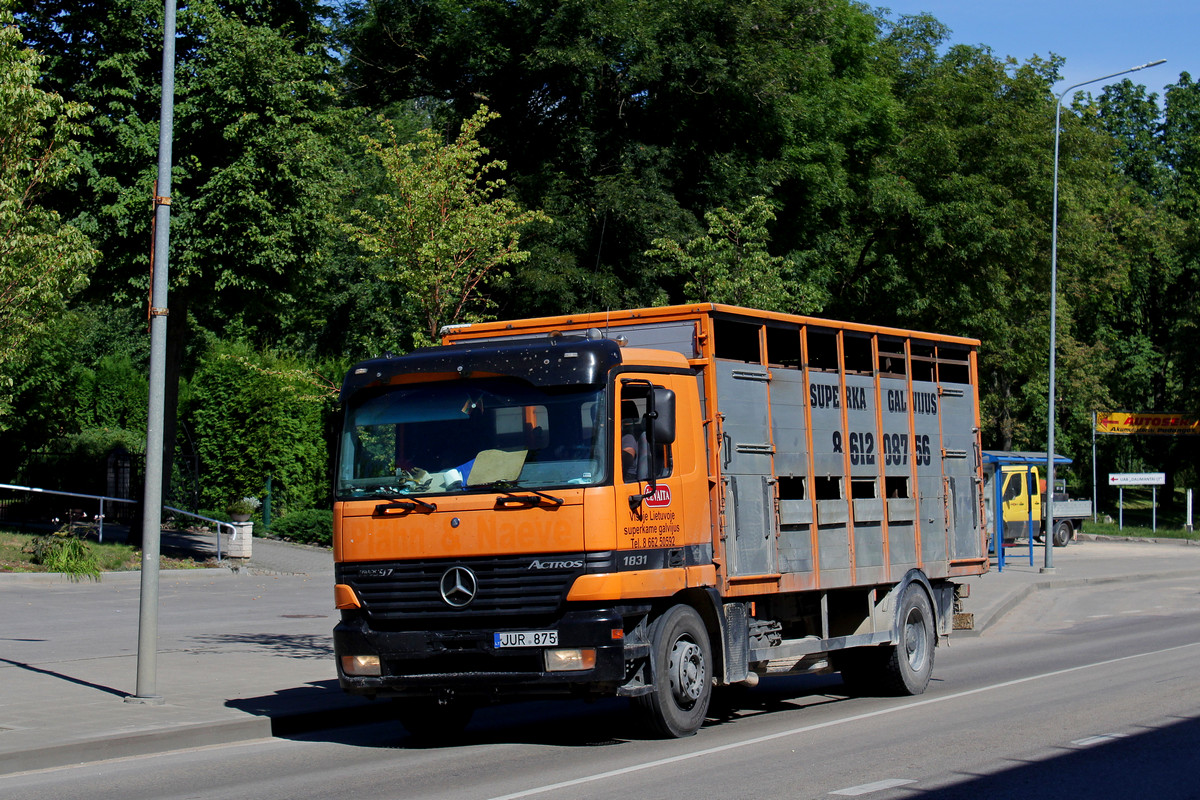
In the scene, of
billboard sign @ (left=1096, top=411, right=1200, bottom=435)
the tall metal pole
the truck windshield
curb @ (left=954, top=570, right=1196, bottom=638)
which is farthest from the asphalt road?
billboard sign @ (left=1096, top=411, right=1200, bottom=435)

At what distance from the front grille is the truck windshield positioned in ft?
1.76

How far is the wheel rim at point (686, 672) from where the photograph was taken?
31.6 ft

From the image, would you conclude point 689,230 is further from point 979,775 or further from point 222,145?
point 979,775

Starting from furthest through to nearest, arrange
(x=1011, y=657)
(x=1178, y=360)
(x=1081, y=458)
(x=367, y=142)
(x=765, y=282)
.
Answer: (x=1081, y=458), (x=1178, y=360), (x=765, y=282), (x=1011, y=657), (x=367, y=142)

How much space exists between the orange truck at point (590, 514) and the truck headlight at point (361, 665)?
0.02 meters

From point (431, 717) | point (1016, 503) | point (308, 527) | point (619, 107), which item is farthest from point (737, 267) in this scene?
point (1016, 503)

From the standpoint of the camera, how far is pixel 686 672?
31.9 ft

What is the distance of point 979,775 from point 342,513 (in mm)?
4968

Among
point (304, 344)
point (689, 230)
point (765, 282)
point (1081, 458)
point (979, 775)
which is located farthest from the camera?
point (1081, 458)

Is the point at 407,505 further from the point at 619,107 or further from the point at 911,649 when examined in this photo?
the point at 619,107

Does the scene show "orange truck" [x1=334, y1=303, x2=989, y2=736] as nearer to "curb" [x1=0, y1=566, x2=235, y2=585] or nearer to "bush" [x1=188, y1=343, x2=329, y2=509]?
"curb" [x1=0, y1=566, x2=235, y2=585]

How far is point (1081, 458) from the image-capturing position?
2591 inches

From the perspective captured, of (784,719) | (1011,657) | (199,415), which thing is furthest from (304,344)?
(784,719)

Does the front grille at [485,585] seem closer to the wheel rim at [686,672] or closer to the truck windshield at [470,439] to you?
the truck windshield at [470,439]
